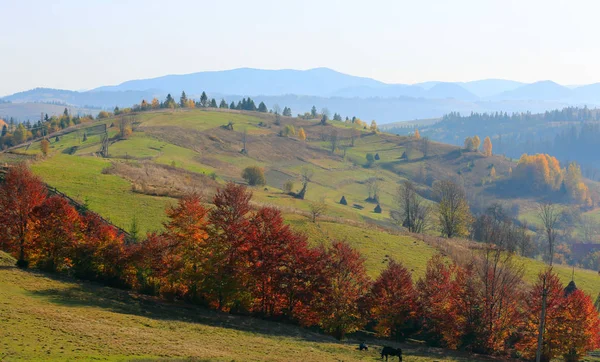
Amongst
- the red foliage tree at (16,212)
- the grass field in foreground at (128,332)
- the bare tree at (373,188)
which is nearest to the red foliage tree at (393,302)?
the grass field in foreground at (128,332)

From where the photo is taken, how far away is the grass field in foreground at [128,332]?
30375mm

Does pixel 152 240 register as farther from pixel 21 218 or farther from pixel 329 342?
pixel 329 342

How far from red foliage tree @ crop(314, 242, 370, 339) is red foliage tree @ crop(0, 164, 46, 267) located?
27971 millimetres

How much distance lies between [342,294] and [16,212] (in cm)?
3132

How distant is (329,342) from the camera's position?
43375 mm

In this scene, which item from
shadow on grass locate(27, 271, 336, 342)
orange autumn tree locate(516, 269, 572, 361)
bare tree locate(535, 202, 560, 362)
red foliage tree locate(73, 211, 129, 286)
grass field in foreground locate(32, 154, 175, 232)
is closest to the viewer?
bare tree locate(535, 202, 560, 362)

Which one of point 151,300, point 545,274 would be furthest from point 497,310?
point 151,300

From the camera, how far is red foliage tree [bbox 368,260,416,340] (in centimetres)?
4856

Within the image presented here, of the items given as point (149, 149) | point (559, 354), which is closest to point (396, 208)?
point (149, 149)

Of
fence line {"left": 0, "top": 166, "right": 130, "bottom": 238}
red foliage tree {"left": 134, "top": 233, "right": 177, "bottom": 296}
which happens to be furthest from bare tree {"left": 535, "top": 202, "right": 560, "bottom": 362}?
fence line {"left": 0, "top": 166, "right": 130, "bottom": 238}

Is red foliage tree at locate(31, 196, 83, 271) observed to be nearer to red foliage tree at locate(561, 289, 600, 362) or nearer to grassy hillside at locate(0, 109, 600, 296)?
grassy hillside at locate(0, 109, 600, 296)

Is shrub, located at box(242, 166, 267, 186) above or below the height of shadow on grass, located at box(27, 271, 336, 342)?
above

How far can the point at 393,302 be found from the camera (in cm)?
4878

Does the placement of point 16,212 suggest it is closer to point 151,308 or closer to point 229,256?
point 151,308
